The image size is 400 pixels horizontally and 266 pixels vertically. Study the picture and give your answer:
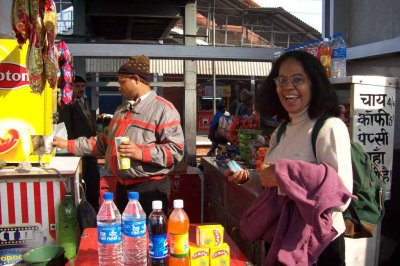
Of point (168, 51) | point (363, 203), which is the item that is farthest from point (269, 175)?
point (168, 51)

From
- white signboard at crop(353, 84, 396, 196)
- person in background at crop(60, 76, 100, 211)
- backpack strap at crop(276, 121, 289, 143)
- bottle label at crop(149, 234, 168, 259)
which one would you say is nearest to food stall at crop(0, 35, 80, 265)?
bottle label at crop(149, 234, 168, 259)

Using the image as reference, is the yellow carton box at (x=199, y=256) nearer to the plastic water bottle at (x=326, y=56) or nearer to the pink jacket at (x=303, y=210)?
the pink jacket at (x=303, y=210)

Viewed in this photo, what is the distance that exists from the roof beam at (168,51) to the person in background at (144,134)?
805 mm

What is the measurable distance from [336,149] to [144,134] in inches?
74.2

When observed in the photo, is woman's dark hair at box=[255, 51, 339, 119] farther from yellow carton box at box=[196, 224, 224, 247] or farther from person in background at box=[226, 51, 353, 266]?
yellow carton box at box=[196, 224, 224, 247]

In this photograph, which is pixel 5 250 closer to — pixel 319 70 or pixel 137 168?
pixel 137 168

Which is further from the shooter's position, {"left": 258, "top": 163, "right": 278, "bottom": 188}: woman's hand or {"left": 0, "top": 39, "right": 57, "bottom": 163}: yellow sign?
{"left": 0, "top": 39, "right": 57, "bottom": 163}: yellow sign

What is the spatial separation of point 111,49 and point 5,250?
2386 mm

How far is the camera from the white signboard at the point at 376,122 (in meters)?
3.04

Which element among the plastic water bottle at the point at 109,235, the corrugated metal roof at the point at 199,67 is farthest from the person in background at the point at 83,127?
the corrugated metal roof at the point at 199,67

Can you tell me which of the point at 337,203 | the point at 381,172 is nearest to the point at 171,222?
the point at 337,203

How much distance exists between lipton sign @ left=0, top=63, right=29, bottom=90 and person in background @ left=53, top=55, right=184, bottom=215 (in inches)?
28.1

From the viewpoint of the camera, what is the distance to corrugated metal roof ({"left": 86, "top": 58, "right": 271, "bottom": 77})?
14.9 metres

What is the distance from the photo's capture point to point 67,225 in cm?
284
